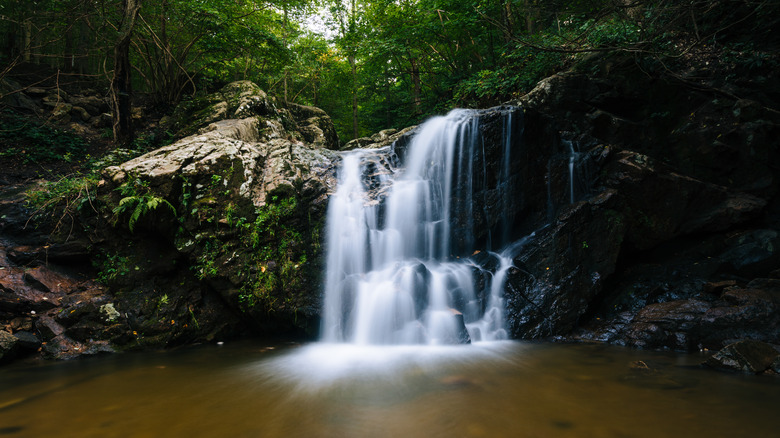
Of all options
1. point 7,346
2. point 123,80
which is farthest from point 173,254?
point 123,80

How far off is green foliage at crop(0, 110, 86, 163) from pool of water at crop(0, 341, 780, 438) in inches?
248

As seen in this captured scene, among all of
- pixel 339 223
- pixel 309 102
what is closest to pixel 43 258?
pixel 339 223

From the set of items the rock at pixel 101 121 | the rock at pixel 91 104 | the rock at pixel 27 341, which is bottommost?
the rock at pixel 27 341

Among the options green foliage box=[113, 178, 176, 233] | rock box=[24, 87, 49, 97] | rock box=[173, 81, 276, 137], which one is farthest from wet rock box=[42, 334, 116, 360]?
rock box=[24, 87, 49, 97]

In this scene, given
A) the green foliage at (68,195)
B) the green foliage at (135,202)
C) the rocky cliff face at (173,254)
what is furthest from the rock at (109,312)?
the green foliage at (68,195)

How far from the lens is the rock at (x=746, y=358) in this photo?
11.4ft

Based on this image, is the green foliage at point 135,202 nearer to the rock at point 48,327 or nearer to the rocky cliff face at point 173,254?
the rocky cliff face at point 173,254

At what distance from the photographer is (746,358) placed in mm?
3523

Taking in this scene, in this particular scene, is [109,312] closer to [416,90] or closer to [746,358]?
[746,358]

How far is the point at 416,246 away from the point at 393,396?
3.53m

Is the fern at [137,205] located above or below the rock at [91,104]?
below

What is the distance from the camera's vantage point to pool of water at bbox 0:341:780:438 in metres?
2.49

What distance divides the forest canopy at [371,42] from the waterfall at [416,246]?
8.28 ft

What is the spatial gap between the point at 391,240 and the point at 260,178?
2.72 meters
